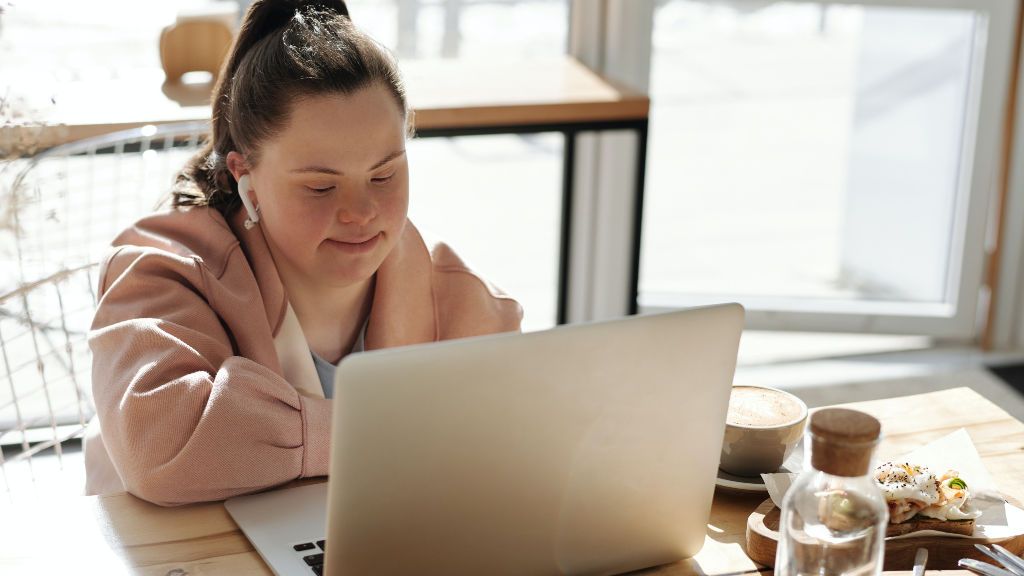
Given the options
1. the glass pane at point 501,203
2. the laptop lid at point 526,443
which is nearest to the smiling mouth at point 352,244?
the laptop lid at point 526,443

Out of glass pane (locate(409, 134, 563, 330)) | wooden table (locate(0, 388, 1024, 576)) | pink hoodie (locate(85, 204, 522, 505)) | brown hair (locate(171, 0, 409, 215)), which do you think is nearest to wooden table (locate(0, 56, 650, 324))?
glass pane (locate(409, 134, 563, 330))

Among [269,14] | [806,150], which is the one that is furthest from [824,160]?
[269,14]

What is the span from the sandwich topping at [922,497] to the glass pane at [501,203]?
6.57 ft

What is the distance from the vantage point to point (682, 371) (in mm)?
881

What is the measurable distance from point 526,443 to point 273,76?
638 mm

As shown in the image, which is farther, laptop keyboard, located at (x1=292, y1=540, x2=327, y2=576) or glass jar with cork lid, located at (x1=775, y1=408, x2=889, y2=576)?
laptop keyboard, located at (x1=292, y1=540, x2=327, y2=576)

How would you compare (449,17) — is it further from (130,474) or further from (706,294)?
(130,474)

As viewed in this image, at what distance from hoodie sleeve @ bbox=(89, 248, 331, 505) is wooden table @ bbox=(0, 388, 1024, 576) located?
33 mm

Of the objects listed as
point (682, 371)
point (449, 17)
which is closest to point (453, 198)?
point (449, 17)

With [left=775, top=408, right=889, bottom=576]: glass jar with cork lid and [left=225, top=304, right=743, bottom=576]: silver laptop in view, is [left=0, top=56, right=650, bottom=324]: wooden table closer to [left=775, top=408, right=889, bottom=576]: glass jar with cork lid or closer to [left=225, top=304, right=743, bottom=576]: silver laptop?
[left=225, top=304, right=743, bottom=576]: silver laptop

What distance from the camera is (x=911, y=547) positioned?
3.22 feet

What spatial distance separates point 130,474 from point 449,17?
6.32 feet

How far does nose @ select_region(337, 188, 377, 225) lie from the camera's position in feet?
4.19

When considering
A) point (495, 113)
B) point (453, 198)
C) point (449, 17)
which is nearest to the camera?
point (495, 113)
